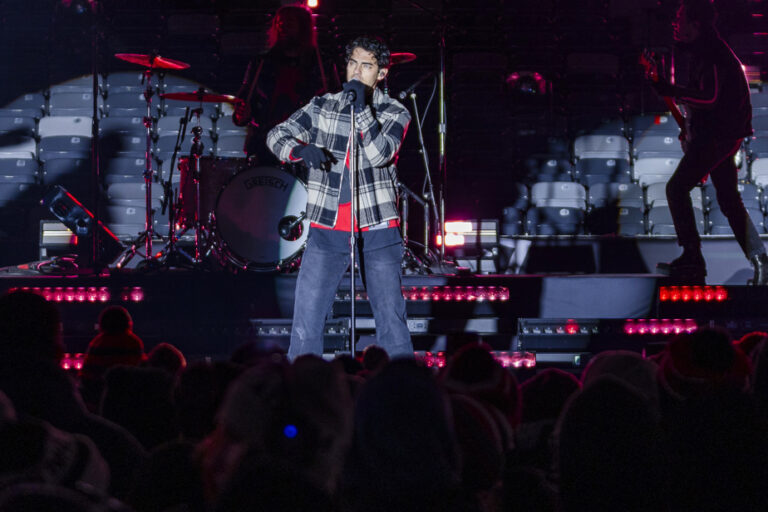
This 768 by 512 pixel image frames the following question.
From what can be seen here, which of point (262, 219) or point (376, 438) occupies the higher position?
point (262, 219)

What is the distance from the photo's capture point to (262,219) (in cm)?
548

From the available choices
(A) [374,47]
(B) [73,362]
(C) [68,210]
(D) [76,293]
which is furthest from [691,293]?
(C) [68,210]

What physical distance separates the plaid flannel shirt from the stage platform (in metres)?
1.48

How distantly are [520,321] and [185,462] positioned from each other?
3.41m

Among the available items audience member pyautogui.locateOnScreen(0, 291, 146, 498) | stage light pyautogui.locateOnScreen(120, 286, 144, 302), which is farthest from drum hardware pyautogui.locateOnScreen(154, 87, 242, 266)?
audience member pyautogui.locateOnScreen(0, 291, 146, 498)

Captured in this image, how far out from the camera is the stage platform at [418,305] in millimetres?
4633

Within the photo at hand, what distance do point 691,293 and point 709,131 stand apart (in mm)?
1127

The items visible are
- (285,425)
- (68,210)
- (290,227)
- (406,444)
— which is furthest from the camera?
(68,210)

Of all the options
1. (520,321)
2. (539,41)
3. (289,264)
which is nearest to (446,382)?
Answer: (520,321)

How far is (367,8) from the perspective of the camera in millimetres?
11211

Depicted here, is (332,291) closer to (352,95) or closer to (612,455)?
(352,95)

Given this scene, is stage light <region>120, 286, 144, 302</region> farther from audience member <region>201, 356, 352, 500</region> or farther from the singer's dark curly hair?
audience member <region>201, 356, 352, 500</region>

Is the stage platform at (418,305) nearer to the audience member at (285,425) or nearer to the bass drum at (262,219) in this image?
the bass drum at (262,219)

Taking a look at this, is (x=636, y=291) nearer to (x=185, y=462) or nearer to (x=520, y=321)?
(x=520, y=321)
